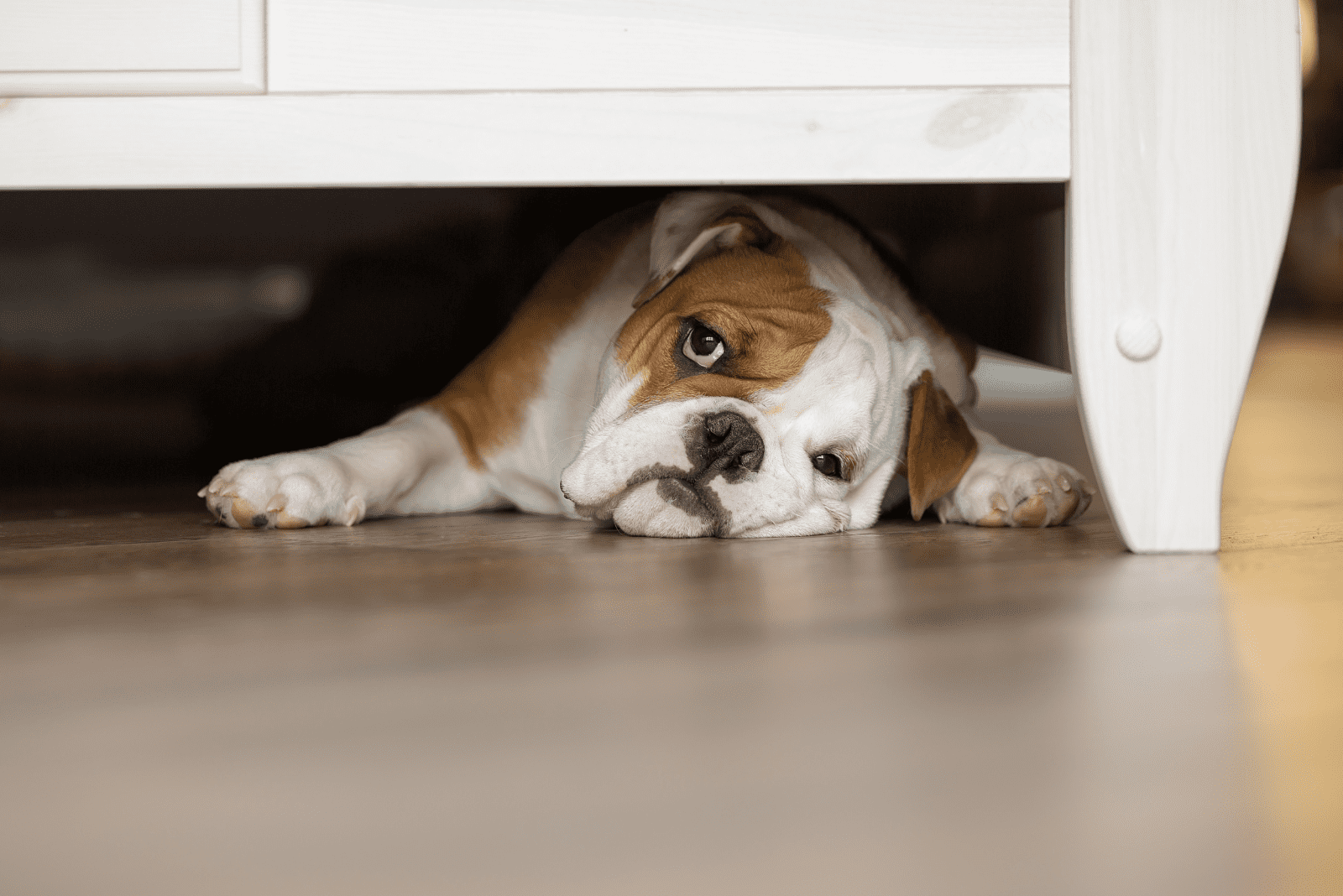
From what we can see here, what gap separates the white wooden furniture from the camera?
1302mm

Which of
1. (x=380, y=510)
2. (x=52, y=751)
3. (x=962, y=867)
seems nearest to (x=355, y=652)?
(x=52, y=751)

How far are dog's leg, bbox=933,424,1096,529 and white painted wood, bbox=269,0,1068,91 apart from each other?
0.64 metres

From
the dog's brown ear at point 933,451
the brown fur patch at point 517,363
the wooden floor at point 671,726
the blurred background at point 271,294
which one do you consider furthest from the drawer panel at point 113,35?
the blurred background at point 271,294

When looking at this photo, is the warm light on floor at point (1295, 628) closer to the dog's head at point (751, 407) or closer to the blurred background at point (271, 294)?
the dog's head at point (751, 407)

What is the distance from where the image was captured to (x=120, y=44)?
1.30m

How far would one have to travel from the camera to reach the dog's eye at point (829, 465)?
5.82 ft

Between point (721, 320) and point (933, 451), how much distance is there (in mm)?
378

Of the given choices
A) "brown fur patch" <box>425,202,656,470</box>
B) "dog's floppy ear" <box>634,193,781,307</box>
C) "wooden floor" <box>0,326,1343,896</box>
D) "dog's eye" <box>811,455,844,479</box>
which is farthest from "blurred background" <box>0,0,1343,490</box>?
"wooden floor" <box>0,326,1343,896</box>

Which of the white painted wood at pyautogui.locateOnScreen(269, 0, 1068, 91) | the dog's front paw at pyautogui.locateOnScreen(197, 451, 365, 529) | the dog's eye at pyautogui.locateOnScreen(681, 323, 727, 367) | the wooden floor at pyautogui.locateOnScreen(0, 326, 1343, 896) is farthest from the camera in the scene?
the dog's eye at pyautogui.locateOnScreen(681, 323, 727, 367)

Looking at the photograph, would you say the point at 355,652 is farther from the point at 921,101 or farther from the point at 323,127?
the point at 921,101

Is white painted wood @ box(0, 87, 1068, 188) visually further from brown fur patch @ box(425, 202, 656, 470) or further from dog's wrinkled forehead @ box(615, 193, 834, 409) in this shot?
brown fur patch @ box(425, 202, 656, 470)

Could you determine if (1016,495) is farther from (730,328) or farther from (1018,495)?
(730,328)

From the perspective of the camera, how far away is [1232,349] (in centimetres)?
133

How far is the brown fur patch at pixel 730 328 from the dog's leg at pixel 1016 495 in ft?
1.06
